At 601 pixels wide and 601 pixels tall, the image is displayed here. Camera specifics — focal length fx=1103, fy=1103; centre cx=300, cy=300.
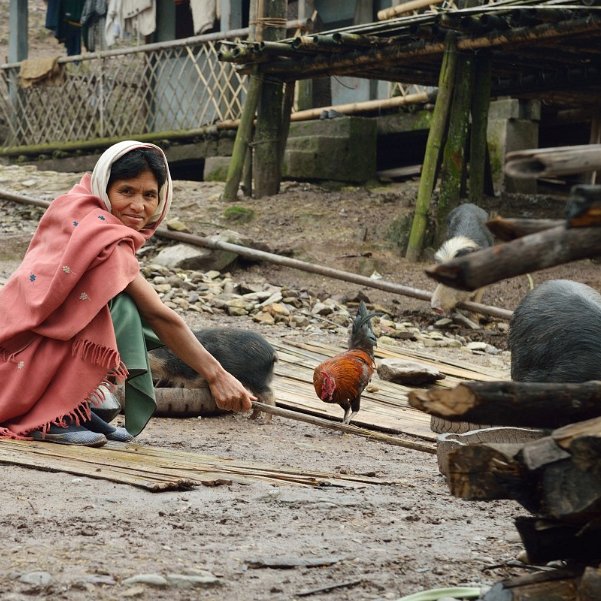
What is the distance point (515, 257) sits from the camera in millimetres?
2066

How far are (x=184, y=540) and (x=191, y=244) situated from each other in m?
7.86

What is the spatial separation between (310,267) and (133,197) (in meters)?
4.75

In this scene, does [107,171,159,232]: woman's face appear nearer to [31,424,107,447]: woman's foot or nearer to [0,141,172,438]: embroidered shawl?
[0,141,172,438]: embroidered shawl

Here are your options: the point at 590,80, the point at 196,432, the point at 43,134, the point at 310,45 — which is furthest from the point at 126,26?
the point at 196,432

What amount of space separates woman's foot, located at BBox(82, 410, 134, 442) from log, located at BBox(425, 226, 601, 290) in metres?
2.89

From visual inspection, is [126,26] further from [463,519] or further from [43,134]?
[463,519]

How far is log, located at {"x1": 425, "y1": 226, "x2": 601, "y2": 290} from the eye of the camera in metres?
2.05

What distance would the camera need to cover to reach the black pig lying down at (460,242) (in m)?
9.54

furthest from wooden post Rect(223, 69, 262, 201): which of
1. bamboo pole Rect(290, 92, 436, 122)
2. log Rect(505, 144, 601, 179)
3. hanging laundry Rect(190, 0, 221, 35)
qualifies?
log Rect(505, 144, 601, 179)

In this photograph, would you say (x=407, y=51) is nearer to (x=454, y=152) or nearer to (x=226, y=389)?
(x=454, y=152)

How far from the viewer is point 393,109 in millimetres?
14289

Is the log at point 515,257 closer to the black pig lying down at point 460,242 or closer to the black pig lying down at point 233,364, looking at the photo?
the black pig lying down at point 233,364

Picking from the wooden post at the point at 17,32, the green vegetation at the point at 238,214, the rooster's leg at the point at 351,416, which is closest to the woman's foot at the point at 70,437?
the rooster's leg at the point at 351,416

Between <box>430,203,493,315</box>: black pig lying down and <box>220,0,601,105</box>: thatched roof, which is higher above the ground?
<box>220,0,601,105</box>: thatched roof
